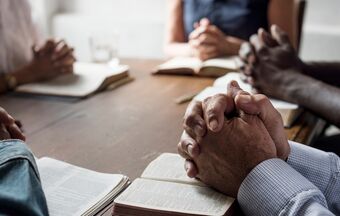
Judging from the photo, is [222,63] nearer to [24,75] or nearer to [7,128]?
[24,75]

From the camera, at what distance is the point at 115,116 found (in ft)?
4.42

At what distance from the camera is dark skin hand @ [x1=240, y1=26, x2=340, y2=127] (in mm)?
1296

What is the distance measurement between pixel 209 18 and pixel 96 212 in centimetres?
161

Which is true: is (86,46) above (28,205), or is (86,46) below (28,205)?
below

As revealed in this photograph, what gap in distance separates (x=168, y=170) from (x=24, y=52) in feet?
3.82

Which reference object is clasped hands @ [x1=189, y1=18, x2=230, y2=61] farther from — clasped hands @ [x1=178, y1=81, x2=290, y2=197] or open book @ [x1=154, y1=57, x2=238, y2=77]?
clasped hands @ [x1=178, y1=81, x2=290, y2=197]

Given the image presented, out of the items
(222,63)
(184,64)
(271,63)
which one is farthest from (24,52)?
(271,63)

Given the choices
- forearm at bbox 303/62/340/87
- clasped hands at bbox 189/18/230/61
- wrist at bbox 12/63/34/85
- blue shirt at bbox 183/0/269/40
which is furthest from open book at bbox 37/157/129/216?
blue shirt at bbox 183/0/269/40

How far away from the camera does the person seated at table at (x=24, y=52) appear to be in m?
1.68

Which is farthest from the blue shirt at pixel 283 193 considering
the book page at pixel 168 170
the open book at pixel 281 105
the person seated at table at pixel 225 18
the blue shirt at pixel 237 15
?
the blue shirt at pixel 237 15

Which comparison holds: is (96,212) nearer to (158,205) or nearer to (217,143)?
(158,205)

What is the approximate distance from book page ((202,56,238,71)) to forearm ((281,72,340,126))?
0.36 m

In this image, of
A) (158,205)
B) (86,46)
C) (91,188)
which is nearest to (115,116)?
(91,188)

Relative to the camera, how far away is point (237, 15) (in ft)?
7.28
